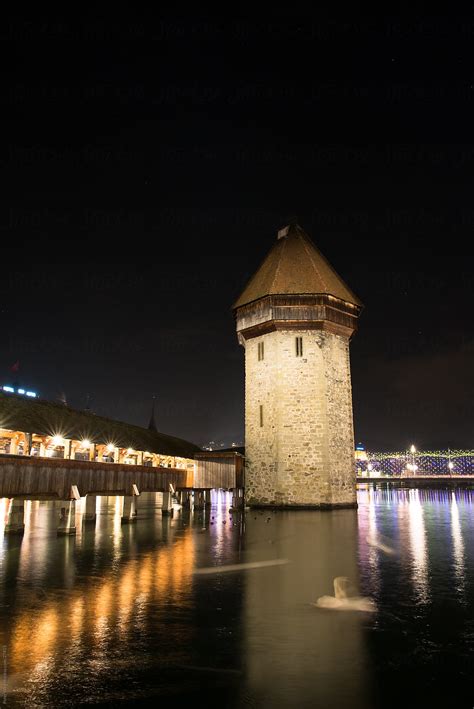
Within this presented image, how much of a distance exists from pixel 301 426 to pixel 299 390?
1.81 metres

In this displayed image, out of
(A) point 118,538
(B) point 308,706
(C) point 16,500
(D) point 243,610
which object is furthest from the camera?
(C) point 16,500

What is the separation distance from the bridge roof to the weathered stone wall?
20.9ft

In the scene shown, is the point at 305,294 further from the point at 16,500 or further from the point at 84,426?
the point at 16,500

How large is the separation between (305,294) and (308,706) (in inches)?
942

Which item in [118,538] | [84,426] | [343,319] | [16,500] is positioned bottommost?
[118,538]

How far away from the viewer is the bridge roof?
1870cm

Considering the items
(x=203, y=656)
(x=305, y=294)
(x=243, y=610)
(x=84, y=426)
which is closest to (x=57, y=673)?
(x=203, y=656)

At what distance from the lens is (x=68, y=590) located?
726 centimetres

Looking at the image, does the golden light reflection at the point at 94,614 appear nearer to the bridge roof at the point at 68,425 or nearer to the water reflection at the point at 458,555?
the water reflection at the point at 458,555

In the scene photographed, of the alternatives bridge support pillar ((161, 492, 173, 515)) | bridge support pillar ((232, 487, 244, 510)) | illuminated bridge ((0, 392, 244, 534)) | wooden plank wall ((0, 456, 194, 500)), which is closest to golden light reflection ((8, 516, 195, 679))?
wooden plank wall ((0, 456, 194, 500))

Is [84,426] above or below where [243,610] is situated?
above

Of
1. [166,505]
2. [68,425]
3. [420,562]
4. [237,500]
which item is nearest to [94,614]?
[420,562]

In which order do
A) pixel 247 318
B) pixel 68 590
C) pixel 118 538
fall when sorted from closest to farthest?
pixel 68 590 < pixel 118 538 < pixel 247 318

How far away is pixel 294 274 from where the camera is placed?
27.9 meters
